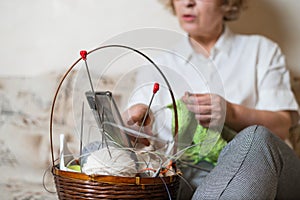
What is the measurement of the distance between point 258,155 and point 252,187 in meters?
0.08

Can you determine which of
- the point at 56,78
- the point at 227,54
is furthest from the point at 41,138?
the point at 227,54

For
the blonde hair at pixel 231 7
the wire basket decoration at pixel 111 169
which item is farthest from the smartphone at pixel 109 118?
the blonde hair at pixel 231 7

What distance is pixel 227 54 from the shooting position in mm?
1488

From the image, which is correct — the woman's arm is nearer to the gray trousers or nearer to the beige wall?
the gray trousers

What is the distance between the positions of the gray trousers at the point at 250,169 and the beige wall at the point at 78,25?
2.74ft

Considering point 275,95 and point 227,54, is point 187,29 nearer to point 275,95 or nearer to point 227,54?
point 227,54

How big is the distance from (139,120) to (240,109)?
0.35 m

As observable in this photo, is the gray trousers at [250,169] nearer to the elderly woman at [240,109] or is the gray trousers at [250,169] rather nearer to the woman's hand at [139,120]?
the elderly woman at [240,109]

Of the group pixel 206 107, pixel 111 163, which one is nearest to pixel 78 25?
pixel 206 107

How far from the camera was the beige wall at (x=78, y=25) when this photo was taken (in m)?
1.77

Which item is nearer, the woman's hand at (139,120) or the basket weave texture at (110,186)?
the basket weave texture at (110,186)

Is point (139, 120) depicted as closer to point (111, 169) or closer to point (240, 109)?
point (111, 169)

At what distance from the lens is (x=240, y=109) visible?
1.25 metres

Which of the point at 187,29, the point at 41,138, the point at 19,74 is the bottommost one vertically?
the point at 41,138
